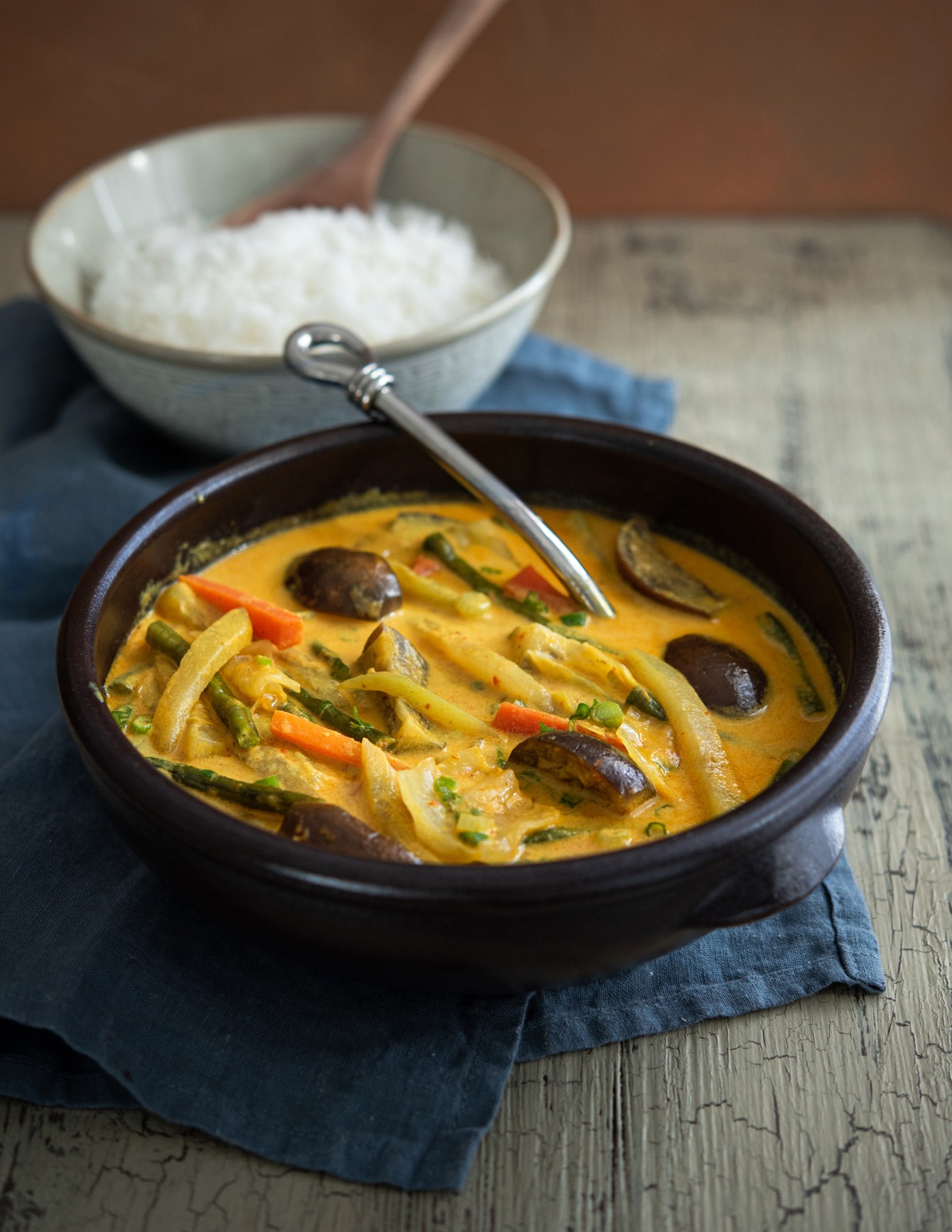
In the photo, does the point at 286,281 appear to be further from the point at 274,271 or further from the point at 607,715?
the point at 607,715

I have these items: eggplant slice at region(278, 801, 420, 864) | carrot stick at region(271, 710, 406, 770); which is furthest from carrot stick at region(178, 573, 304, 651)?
eggplant slice at region(278, 801, 420, 864)

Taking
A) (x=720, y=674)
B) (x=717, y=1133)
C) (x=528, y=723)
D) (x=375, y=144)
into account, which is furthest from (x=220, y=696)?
(x=375, y=144)

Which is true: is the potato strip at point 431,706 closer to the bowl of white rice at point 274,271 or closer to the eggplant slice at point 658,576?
the eggplant slice at point 658,576

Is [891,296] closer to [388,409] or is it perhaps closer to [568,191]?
[568,191]

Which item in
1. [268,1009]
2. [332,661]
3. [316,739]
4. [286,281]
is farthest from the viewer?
[286,281]

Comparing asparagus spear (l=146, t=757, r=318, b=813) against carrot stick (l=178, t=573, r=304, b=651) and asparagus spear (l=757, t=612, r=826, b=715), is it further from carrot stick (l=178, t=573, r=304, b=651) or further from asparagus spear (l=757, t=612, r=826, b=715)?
asparagus spear (l=757, t=612, r=826, b=715)
